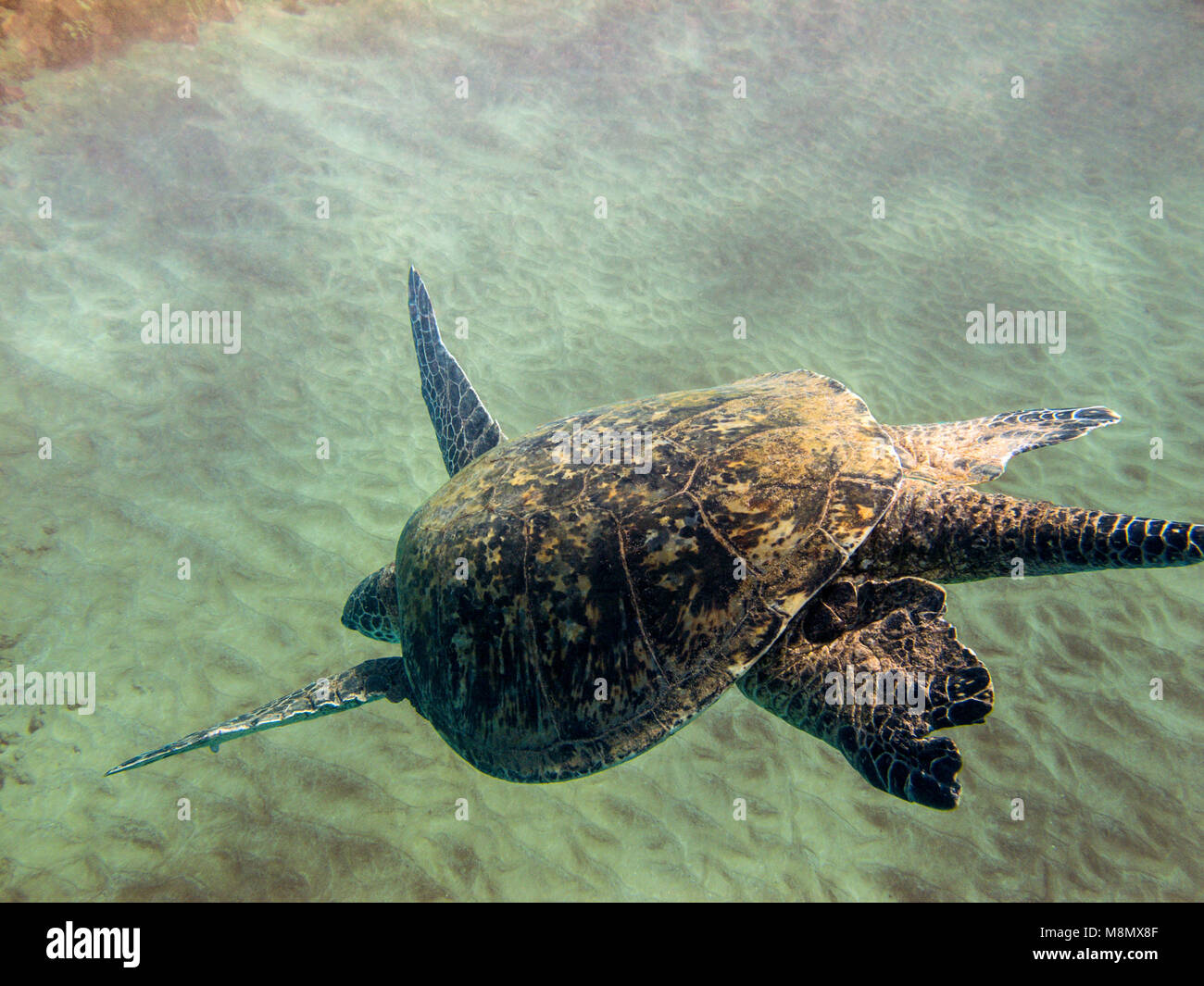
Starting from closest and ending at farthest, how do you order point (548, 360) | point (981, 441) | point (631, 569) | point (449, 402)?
point (631, 569) → point (981, 441) → point (449, 402) → point (548, 360)

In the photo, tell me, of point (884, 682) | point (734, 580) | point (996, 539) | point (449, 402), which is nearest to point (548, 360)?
point (449, 402)

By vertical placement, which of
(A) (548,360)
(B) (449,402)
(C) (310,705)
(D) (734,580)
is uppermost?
(A) (548,360)

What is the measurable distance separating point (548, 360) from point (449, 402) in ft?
7.08

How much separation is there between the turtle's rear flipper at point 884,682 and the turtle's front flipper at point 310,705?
2034 millimetres

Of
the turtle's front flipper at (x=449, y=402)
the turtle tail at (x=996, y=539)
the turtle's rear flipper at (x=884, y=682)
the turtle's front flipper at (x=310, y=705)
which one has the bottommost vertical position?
the turtle's front flipper at (x=310, y=705)

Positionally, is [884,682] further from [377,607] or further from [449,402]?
[449,402]

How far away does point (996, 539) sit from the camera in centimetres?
240

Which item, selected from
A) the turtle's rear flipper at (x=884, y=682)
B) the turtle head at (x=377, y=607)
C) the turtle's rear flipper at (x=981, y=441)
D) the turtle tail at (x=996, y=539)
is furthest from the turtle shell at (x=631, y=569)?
the turtle head at (x=377, y=607)

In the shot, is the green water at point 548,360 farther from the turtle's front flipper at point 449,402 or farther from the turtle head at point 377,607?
the turtle's front flipper at point 449,402

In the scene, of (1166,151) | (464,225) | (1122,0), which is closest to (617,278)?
(464,225)

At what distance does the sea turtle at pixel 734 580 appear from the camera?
2.28 metres

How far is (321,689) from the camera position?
10.6 ft

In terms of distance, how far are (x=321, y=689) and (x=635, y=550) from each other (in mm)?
2110

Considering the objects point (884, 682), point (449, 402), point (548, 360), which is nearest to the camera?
point (884, 682)
